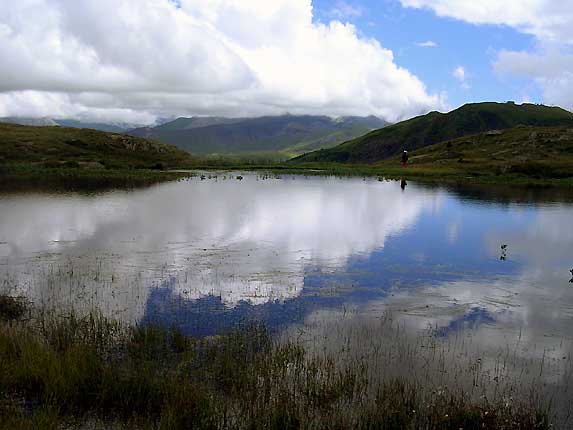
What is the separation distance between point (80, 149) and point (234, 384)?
501ft

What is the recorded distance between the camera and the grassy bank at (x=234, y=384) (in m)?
11.9

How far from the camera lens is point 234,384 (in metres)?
13.6

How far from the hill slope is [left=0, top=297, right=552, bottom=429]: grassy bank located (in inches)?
4516

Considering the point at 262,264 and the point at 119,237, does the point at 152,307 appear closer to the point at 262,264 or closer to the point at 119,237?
→ the point at 262,264

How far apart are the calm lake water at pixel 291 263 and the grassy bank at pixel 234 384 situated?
2.76 metres

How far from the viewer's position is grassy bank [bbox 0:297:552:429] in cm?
1188

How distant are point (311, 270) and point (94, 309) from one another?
12.7 metres

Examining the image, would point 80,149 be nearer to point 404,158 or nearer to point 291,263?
point 404,158

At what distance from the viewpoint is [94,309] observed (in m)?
20.1

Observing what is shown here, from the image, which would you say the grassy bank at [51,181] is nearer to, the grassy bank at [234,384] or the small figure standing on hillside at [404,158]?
the grassy bank at [234,384]

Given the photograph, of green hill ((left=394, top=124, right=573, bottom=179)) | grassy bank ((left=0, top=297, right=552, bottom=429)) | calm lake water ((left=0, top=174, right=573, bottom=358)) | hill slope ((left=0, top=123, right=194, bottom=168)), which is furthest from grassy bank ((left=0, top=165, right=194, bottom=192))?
green hill ((left=394, top=124, right=573, bottom=179))

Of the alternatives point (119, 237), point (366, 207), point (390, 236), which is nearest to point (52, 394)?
point (119, 237)

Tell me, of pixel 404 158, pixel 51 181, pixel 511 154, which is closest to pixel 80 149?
pixel 51 181

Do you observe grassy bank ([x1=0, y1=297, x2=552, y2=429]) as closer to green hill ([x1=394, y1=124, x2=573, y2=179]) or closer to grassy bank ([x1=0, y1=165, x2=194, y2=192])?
grassy bank ([x1=0, y1=165, x2=194, y2=192])
